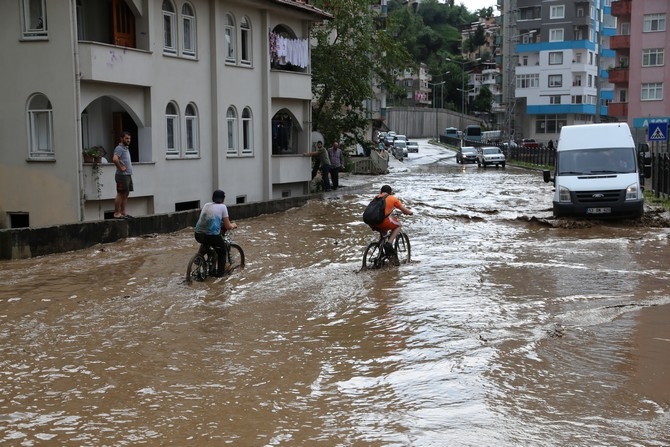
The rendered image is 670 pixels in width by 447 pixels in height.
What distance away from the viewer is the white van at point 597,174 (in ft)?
70.2

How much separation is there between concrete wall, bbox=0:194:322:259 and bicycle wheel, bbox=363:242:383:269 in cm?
653

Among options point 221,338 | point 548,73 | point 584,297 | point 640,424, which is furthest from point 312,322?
A: point 548,73

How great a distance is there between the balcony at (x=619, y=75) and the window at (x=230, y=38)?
148ft

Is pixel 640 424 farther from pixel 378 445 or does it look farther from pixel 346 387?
pixel 346 387

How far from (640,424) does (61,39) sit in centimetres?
1834

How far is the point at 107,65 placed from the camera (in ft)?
72.8

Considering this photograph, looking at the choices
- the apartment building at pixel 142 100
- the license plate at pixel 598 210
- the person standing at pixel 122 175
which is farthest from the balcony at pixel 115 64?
the license plate at pixel 598 210

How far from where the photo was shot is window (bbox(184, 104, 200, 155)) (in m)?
26.8

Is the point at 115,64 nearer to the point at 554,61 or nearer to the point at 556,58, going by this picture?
the point at 556,58

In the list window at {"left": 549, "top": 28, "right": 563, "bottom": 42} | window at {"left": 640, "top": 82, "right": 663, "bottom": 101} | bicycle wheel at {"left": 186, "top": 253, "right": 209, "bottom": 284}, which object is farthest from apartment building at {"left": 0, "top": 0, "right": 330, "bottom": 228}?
window at {"left": 549, "top": 28, "right": 563, "bottom": 42}

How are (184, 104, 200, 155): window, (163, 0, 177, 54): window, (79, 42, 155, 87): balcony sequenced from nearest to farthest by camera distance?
(79, 42, 155, 87): balcony
(163, 0, 177, 54): window
(184, 104, 200, 155): window

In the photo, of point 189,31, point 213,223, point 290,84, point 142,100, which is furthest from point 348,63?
point 213,223

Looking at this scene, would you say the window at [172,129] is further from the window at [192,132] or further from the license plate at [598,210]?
the license plate at [598,210]

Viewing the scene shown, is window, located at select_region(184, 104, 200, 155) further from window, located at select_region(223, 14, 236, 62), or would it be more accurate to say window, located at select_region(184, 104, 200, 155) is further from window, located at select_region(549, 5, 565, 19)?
window, located at select_region(549, 5, 565, 19)
